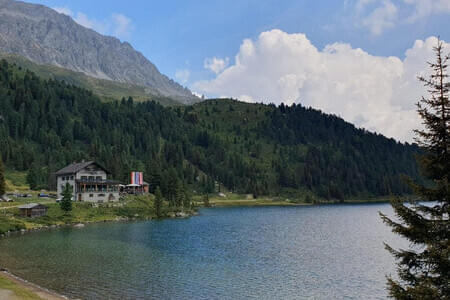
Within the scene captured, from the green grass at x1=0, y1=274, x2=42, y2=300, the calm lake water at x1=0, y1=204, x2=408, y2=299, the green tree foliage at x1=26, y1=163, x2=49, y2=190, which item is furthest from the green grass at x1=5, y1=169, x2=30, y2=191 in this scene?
the green grass at x1=0, y1=274, x2=42, y2=300

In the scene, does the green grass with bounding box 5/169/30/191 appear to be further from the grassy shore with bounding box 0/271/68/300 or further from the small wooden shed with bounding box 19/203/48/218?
the grassy shore with bounding box 0/271/68/300

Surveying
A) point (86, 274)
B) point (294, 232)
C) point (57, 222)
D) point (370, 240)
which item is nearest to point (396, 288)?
point (86, 274)

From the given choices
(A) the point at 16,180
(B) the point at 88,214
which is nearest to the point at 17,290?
(B) the point at 88,214

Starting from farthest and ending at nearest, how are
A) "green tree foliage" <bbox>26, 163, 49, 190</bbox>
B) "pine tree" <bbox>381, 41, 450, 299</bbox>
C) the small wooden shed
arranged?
"green tree foliage" <bbox>26, 163, 49, 190</bbox> → the small wooden shed → "pine tree" <bbox>381, 41, 450, 299</bbox>

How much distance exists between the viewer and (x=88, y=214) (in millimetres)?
117938

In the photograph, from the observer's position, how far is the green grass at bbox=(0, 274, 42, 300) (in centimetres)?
3525

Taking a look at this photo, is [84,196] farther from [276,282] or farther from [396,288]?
[396,288]

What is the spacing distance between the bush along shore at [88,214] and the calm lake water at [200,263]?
9.93 metres

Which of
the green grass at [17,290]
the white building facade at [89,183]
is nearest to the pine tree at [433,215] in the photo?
the green grass at [17,290]

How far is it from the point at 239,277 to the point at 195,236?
4086 cm

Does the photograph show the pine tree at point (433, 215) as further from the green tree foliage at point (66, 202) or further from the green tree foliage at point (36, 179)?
the green tree foliage at point (36, 179)

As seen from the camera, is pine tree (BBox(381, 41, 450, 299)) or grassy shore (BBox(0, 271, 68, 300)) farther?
grassy shore (BBox(0, 271, 68, 300))

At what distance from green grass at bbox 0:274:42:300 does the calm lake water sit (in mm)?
4905

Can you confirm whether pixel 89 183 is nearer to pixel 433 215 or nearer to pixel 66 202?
pixel 66 202
